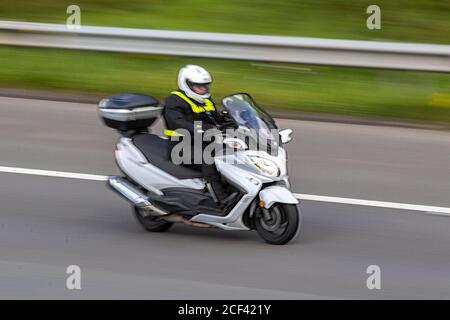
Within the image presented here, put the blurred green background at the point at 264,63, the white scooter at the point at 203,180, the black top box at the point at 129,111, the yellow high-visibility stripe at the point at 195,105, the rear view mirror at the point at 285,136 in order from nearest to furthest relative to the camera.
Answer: the white scooter at the point at 203,180, the rear view mirror at the point at 285,136, the yellow high-visibility stripe at the point at 195,105, the black top box at the point at 129,111, the blurred green background at the point at 264,63

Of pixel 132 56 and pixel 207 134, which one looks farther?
pixel 132 56

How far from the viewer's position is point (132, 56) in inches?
552

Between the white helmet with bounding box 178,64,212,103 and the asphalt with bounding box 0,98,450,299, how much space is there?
119cm

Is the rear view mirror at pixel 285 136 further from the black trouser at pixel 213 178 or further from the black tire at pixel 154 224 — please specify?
the black tire at pixel 154 224

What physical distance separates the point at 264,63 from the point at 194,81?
4974mm

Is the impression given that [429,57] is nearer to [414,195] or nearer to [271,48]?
[271,48]

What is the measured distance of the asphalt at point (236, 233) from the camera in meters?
7.50

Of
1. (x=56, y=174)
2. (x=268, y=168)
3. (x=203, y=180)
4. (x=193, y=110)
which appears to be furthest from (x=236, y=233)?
(x=56, y=174)

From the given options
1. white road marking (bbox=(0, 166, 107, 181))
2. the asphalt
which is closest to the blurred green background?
the asphalt

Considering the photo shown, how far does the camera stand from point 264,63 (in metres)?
13.3

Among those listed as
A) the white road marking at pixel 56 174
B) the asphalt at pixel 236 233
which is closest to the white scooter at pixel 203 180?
the asphalt at pixel 236 233

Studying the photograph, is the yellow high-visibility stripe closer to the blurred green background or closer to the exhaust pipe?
the exhaust pipe

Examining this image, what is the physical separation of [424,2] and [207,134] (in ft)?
24.0

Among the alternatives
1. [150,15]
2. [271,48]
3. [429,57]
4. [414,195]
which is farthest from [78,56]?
[414,195]
